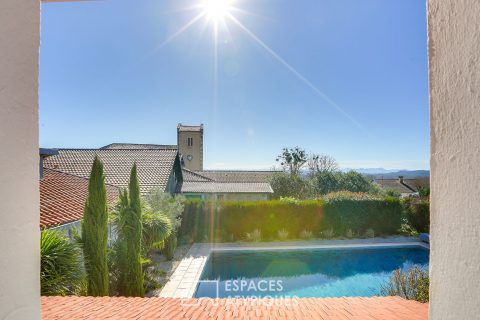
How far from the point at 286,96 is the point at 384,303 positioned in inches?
719

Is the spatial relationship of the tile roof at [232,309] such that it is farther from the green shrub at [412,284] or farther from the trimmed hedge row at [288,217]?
the trimmed hedge row at [288,217]

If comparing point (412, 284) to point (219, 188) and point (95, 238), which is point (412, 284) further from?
point (219, 188)

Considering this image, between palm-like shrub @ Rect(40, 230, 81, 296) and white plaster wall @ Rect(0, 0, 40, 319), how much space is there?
5.42m

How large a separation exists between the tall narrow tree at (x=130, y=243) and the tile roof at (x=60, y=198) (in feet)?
4.57

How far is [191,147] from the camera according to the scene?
51781 millimetres

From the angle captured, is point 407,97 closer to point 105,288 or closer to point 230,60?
point 230,60

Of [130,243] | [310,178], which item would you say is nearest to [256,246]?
[130,243]

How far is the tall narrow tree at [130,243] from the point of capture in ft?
27.3

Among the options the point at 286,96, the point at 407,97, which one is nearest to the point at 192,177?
the point at 286,96

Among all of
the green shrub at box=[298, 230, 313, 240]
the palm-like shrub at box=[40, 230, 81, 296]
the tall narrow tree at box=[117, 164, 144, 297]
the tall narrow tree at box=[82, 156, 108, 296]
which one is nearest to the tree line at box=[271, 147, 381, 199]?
the green shrub at box=[298, 230, 313, 240]

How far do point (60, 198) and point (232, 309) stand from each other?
8.72 meters

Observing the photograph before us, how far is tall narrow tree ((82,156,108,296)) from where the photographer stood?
7293 millimetres

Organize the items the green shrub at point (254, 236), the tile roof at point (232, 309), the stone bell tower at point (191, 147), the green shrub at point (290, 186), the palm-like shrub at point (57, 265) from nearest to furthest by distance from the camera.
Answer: the tile roof at point (232, 309) → the palm-like shrub at point (57, 265) → the green shrub at point (254, 236) → the green shrub at point (290, 186) → the stone bell tower at point (191, 147)

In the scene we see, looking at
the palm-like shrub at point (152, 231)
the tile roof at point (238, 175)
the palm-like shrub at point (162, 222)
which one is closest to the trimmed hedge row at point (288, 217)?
the palm-like shrub at point (162, 222)
